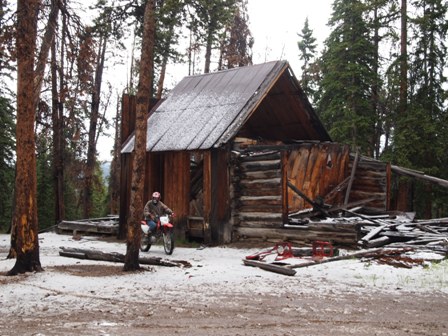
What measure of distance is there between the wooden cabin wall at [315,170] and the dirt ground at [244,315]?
34.4ft

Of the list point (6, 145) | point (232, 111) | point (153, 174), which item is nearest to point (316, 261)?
point (232, 111)

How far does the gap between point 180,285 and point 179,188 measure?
9.40 meters

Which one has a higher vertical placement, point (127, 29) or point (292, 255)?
point (127, 29)

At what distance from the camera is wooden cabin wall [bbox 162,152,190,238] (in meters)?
19.0

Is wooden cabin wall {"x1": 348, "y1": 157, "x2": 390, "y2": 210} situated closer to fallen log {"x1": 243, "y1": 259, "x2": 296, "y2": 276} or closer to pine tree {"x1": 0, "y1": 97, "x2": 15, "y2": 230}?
fallen log {"x1": 243, "y1": 259, "x2": 296, "y2": 276}

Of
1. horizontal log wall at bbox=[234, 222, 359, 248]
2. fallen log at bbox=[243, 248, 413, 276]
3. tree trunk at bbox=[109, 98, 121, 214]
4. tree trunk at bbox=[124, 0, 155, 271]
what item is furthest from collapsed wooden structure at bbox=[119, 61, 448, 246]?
tree trunk at bbox=[109, 98, 121, 214]

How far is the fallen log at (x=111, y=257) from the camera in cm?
1234

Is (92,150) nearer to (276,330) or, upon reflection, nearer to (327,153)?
(327,153)

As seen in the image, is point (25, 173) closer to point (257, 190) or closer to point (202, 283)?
point (202, 283)

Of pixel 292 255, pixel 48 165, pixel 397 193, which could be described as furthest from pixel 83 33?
pixel 48 165

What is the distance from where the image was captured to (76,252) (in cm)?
1400

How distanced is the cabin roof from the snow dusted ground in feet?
21.4

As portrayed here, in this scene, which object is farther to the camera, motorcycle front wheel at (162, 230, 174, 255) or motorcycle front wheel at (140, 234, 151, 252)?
motorcycle front wheel at (140, 234, 151, 252)

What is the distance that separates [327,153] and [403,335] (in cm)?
1494
